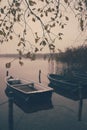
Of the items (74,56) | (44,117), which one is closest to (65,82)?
(44,117)

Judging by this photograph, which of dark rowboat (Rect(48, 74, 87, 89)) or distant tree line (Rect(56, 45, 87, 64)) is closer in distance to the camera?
dark rowboat (Rect(48, 74, 87, 89))

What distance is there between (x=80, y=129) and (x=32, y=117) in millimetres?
4149

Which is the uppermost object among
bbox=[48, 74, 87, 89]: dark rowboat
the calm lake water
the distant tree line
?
the distant tree line

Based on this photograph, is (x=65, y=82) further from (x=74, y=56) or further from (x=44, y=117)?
(x=74, y=56)

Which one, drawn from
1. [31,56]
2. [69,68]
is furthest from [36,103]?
[69,68]

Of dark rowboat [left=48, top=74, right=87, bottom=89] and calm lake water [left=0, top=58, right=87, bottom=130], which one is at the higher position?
dark rowboat [left=48, top=74, right=87, bottom=89]

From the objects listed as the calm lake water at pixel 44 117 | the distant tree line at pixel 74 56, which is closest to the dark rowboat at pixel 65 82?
the calm lake water at pixel 44 117

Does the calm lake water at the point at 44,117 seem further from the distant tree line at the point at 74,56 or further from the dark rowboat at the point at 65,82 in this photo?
the distant tree line at the point at 74,56

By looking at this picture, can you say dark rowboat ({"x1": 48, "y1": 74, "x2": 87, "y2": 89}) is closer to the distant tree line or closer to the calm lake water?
the calm lake water

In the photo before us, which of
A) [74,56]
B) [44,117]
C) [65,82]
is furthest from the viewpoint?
[74,56]

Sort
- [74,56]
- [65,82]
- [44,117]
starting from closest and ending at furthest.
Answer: [44,117] < [65,82] < [74,56]

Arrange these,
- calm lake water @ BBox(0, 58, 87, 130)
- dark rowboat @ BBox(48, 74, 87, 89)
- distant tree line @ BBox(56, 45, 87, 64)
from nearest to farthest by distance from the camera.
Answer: calm lake water @ BBox(0, 58, 87, 130) → dark rowboat @ BBox(48, 74, 87, 89) → distant tree line @ BBox(56, 45, 87, 64)

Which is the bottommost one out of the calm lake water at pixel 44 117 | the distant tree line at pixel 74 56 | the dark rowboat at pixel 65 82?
the calm lake water at pixel 44 117

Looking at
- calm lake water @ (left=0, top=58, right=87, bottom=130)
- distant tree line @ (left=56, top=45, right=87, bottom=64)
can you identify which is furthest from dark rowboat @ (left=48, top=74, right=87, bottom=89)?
distant tree line @ (left=56, top=45, right=87, bottom=64)
